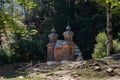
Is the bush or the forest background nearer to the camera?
the bush

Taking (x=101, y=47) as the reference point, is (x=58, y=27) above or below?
below

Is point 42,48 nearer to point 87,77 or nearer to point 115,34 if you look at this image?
point 115,34

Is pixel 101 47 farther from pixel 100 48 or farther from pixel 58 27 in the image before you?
pixel 58 27

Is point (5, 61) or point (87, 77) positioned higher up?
point (87, 77)

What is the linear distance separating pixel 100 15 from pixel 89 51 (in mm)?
4998

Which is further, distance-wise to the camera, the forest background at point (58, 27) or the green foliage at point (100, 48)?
the forest background at point (58, 27)

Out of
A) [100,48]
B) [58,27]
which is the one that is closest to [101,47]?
[100,48]

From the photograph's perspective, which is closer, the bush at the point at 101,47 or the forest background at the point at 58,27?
the bush at the point at 101,47

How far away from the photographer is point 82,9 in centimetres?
4484

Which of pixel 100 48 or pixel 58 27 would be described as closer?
pixel 100 48

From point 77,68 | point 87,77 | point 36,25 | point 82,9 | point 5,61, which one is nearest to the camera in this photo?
point 87,77

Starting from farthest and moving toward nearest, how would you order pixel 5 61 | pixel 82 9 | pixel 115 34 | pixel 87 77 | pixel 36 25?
pixel 36 25
pixel 82 9
pixel 115 34
pixel 5 61
pixel 87 77

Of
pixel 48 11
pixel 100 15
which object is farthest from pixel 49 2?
pixel 100 15

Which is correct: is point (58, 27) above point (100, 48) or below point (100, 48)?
below
